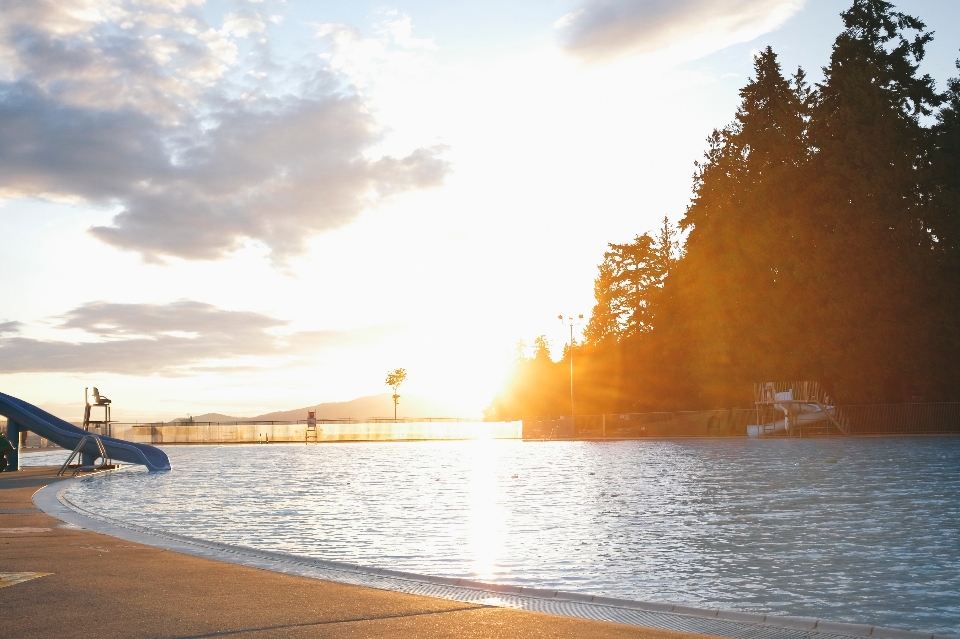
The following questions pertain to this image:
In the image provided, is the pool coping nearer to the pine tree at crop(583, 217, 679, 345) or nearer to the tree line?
the tree line

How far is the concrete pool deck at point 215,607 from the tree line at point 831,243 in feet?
161

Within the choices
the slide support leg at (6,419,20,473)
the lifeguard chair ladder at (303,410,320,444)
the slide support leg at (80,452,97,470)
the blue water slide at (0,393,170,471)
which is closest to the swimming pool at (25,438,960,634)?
the slide support leg at (80,452,97,470)

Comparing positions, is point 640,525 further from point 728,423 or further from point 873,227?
point 728,423

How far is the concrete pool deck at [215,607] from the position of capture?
663 cm

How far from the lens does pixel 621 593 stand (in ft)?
31.3

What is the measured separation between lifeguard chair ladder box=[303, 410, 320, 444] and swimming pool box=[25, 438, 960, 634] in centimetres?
4529

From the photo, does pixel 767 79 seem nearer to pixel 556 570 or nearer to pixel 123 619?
pixel 556 570

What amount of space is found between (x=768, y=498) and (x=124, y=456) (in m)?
27.4

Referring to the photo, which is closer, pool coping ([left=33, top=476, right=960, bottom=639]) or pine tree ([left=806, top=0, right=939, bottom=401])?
pool coping ([left=33, top=476, right=960, bottom=639])

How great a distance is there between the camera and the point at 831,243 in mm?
53656

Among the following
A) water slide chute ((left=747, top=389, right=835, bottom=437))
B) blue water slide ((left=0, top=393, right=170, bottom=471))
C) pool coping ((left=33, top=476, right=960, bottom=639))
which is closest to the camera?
pool coping ((left=33, top=476, right=960, bottom=639))

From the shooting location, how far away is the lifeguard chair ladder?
3019 inches

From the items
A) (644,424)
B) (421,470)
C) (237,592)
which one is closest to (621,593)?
(237,592)

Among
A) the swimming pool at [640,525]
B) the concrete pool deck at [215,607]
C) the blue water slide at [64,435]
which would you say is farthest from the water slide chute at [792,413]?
the concrete pool deck at [215,607]
